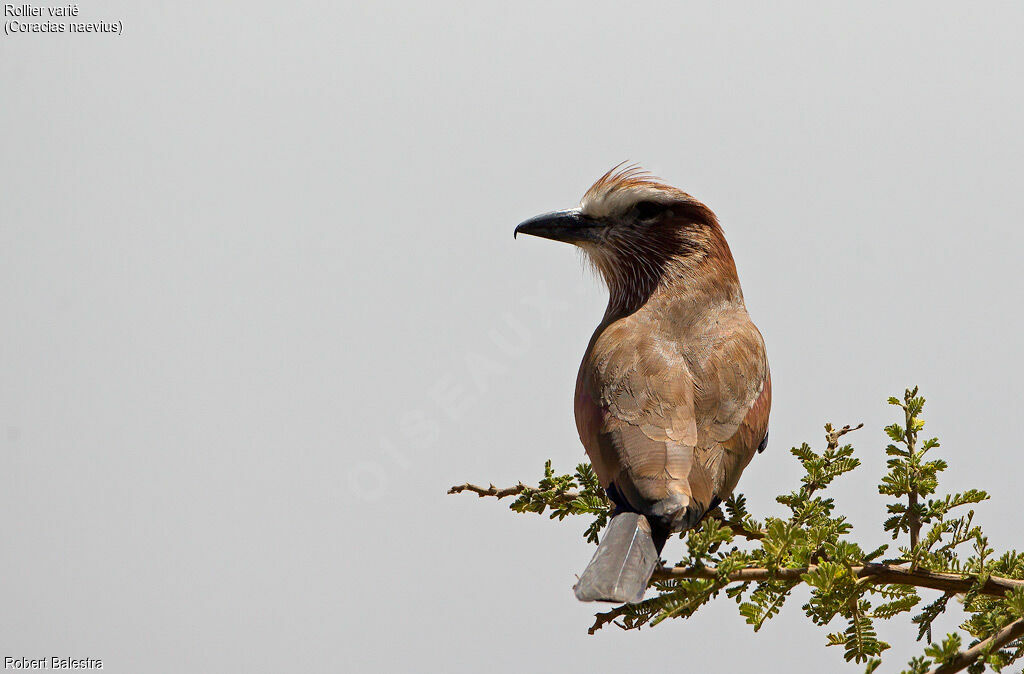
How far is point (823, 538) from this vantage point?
2.02 meters

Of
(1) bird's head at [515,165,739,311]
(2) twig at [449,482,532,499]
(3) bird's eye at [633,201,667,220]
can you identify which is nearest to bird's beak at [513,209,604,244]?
(1) bird's head at [515,165,739,311]

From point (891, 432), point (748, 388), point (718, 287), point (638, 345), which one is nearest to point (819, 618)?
point (891, 432)

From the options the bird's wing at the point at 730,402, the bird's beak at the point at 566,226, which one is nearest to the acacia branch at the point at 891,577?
the bird's wing at the point at 730,402

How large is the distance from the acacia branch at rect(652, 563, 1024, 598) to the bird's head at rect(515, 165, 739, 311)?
4.21ft

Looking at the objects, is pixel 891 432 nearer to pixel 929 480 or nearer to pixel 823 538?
pixel 929 480

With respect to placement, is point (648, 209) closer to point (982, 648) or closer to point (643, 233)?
point (643, 233)

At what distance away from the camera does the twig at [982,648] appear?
6.08ft

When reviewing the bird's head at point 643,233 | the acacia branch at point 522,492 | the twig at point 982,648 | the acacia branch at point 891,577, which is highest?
the bird's head at point 643,233

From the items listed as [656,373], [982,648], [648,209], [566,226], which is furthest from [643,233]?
[982,648]

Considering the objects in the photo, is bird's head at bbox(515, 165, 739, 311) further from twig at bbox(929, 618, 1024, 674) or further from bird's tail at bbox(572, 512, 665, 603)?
twig at bbox(929, 618, 1024, 674)

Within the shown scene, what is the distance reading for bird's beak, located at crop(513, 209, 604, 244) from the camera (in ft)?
10.9

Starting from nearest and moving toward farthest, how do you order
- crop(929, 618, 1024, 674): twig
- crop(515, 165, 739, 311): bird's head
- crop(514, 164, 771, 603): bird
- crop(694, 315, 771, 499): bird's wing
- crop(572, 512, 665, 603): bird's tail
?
crop(929, 618, 1024, 674): twig
crop(572, 512, 665, 603): bird's tail
crop(514, 164, 771, 603): bird
crop(694, 315, 771, 499): bird's wing
crop(515, 165, 739, 311): bird's head

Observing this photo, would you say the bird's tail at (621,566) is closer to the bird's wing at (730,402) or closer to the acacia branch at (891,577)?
the acacia branch at (891,577)

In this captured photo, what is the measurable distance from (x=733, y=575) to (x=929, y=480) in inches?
22.0
